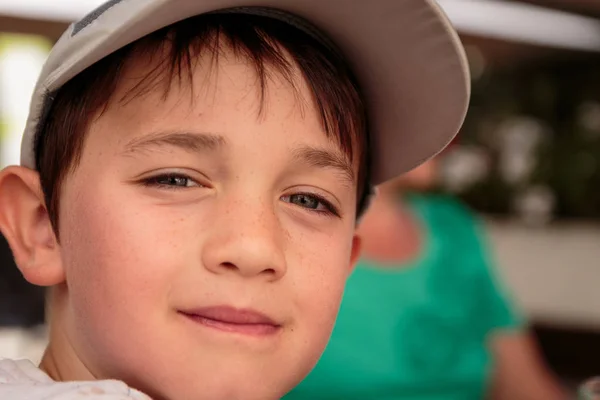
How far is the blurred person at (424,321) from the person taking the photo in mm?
1653

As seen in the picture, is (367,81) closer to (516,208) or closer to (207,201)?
(207,201)

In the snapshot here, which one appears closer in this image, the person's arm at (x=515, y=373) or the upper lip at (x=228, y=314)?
the upper lip at (x=228, y=314)

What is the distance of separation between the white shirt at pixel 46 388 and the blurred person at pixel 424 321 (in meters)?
0.97

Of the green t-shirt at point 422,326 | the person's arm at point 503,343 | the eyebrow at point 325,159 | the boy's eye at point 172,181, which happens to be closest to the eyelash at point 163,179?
the boy's eye at point 172,181

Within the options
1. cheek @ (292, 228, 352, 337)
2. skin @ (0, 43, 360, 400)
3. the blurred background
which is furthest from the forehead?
the blurred background

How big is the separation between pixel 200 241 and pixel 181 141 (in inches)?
3.6

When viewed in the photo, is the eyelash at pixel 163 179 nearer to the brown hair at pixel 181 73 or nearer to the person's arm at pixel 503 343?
the brown hair at pixel 181 73

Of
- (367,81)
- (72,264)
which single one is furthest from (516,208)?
(72,264)

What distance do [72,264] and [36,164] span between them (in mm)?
141

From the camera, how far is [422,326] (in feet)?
5.73

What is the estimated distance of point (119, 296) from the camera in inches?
26.0

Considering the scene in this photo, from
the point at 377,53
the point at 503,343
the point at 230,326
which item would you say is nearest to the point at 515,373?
the point at 503,343

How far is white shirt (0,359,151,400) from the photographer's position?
0.60 metres

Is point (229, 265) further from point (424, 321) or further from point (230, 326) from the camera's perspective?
point (424, 321)
